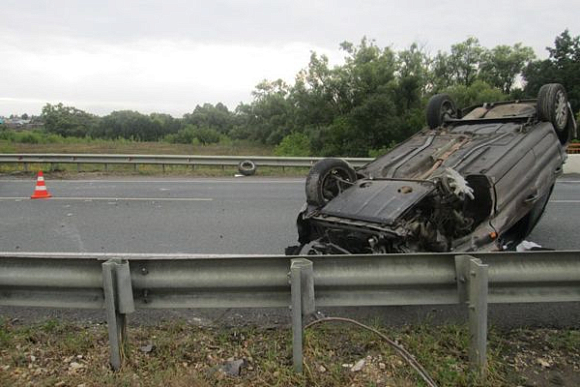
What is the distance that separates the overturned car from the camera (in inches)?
151

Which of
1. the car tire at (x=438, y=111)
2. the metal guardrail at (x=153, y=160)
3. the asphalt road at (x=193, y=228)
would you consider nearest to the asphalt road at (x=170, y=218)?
the asphalt road at (x=193, y=228)

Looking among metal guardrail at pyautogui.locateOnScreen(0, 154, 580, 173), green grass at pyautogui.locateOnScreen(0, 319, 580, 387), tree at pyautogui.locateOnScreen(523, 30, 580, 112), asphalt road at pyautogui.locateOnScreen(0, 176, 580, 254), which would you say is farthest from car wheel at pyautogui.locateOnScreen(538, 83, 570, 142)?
tree at pyautogui.locateOnScreen(523, 30, 580, 112)

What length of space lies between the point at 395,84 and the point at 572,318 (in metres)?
27.5

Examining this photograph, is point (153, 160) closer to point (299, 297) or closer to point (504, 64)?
point (299, 297)

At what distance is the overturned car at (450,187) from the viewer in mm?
3836

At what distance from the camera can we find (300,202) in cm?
873

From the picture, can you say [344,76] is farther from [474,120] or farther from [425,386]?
[425,386]

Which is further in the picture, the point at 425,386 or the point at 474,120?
the point at 474,120

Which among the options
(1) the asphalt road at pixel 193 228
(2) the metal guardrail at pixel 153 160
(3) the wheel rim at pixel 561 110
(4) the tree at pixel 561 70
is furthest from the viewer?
(4) the tree at pixel 561 70

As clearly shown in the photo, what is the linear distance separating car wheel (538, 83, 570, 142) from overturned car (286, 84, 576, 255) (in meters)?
0.01

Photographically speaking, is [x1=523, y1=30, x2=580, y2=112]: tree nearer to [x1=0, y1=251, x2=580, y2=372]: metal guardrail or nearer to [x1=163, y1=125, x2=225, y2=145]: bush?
A: [x1=163, y1=125, x2=225, y2=145]: bush

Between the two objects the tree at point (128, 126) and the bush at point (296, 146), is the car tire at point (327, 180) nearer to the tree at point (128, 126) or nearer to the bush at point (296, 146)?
the bush at point (296, 146)

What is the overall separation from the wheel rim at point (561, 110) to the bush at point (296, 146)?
989 inches

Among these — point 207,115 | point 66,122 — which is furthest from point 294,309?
point 207,115
